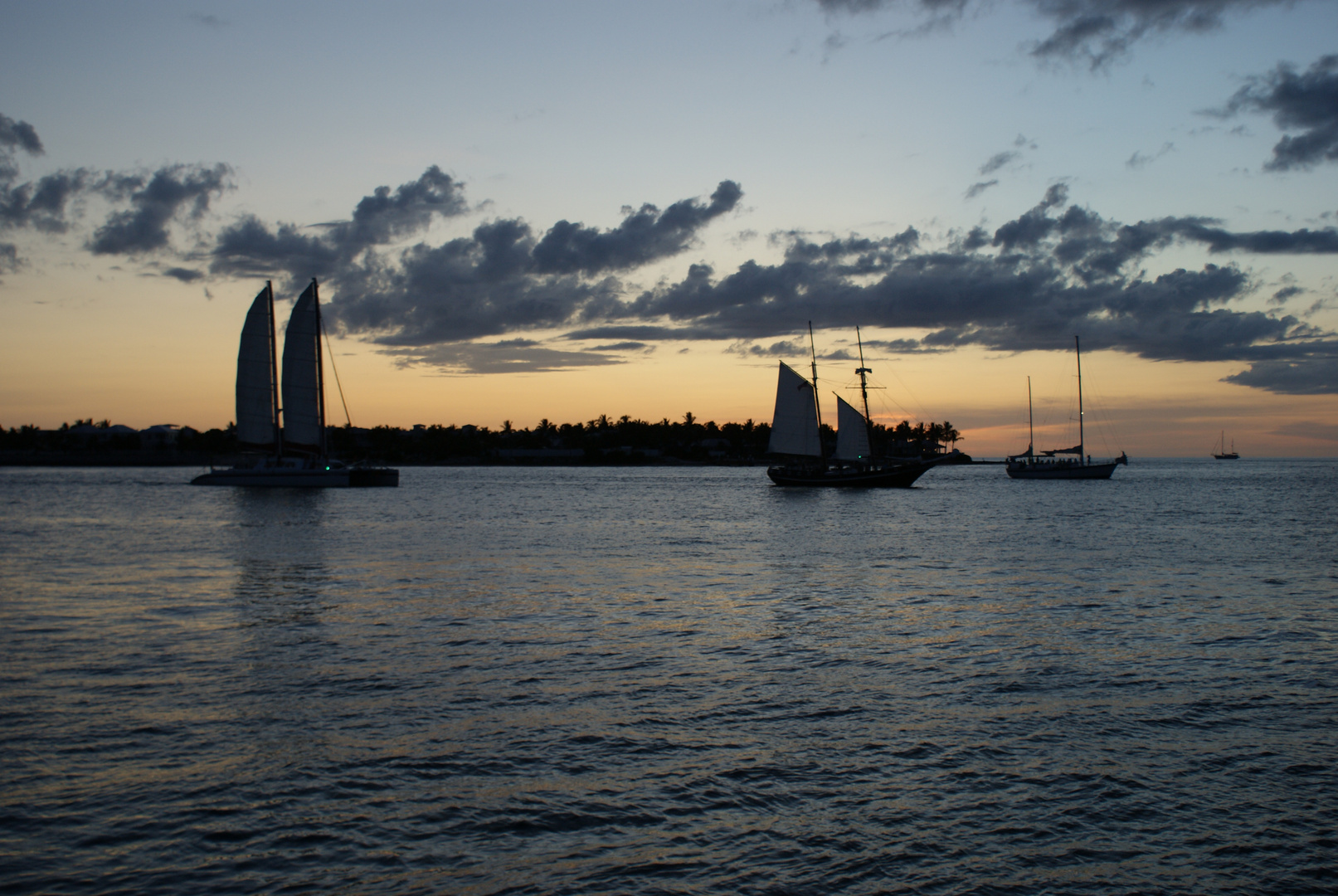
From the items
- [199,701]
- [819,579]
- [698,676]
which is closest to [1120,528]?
[819,579]

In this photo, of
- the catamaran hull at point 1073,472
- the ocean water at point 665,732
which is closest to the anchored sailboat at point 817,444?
A: the catamaran hull at point 1073,472

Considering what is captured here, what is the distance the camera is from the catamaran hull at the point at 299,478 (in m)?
88.7

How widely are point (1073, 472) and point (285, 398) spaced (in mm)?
108487

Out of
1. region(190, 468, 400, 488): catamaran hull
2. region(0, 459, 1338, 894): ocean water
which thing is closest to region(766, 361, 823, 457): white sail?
region(190, 468, 400, 488): catamaran hull

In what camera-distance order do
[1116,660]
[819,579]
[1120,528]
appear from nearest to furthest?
1. [1116,660]
2. [819,579]
3. [1120,528]

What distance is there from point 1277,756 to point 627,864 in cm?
913

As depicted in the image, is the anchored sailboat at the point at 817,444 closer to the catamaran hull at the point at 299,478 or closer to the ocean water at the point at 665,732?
the catamaran hull at the point at 299,478

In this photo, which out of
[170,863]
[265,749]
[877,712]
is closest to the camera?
[170,863]

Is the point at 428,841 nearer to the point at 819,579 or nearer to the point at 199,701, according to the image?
the point at 199,701

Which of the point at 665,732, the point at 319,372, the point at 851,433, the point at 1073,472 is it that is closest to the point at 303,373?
the point at 319,372

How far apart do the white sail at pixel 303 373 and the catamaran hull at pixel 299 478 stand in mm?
3187

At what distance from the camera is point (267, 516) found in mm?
60438

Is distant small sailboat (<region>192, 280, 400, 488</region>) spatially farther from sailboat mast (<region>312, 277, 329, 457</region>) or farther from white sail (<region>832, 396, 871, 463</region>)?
white sail (<region>832, 396, 871, 463</region>)

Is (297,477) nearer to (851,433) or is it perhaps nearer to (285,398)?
(285,398)
